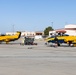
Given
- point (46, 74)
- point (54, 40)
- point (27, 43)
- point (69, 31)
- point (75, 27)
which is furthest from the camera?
point (75, 27)

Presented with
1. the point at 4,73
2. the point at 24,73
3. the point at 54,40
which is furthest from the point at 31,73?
the point at 54,40

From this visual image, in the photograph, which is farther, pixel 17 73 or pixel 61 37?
pixel 61 37

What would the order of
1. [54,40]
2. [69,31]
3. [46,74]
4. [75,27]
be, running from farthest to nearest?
[75,27] → [69,31] → [54,40] → [46,74]

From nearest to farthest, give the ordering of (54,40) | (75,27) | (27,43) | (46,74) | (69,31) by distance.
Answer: (46,74)
(54,40)
(27,43)
(69,31)
(75,27)

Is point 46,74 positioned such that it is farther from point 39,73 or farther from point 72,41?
point 72,41

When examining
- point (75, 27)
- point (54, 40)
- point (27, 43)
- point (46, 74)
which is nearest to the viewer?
point (46, 74)

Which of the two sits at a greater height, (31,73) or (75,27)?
(75,27)

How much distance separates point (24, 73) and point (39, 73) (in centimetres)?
79

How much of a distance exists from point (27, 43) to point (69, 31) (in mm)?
68967

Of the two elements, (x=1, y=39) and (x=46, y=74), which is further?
(x=1, y=39)

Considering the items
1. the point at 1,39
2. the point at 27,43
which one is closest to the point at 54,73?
the point at 27,43

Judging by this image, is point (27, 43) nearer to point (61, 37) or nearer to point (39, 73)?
point (61, 37)

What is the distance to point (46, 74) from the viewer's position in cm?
1470

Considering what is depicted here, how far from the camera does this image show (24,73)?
15.0 meters
